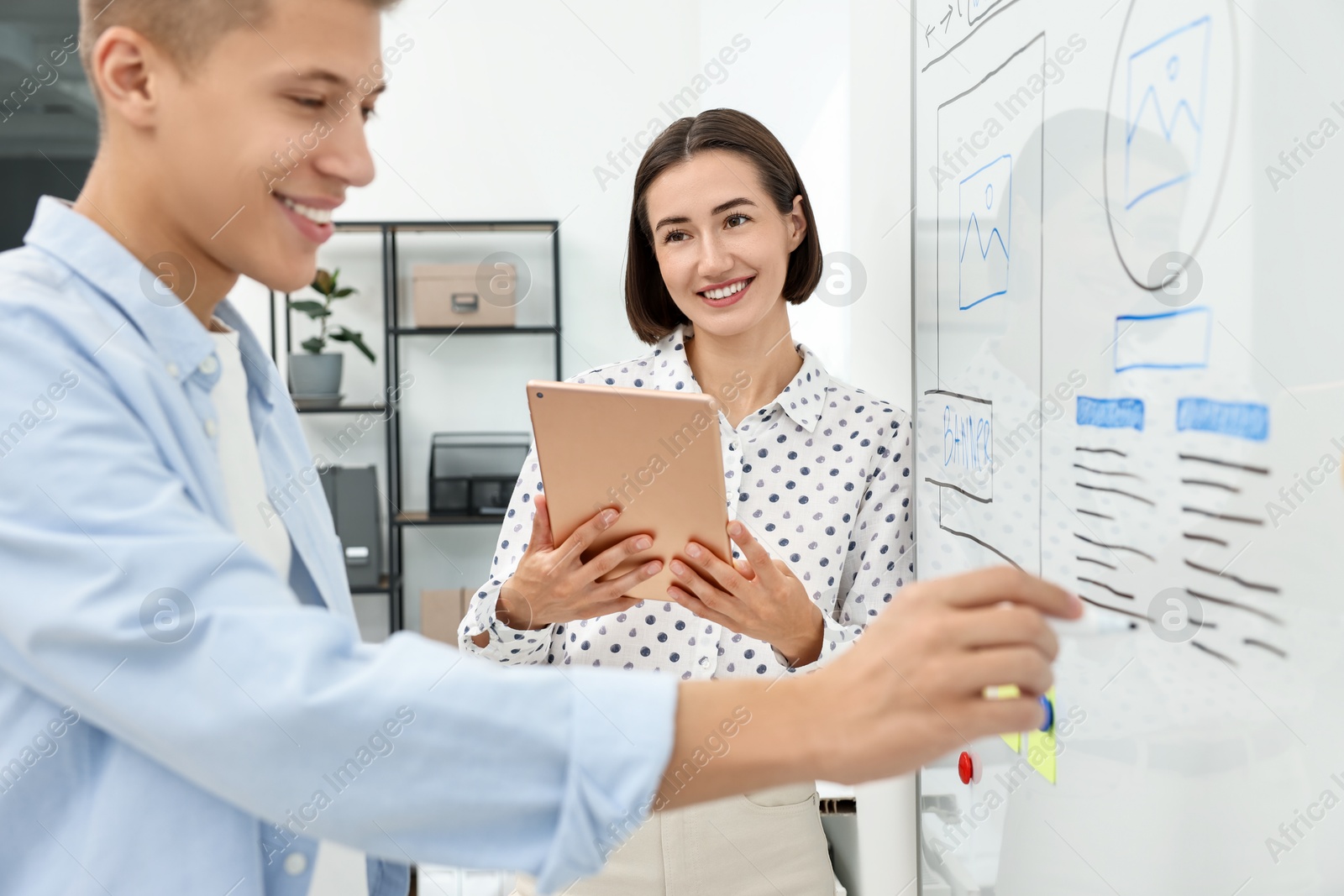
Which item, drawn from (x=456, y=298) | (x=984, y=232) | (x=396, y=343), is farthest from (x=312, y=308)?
(x=984, y=232)

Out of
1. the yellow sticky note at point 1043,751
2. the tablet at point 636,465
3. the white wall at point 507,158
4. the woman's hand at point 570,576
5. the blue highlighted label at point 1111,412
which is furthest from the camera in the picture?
the white wall at point 507,158

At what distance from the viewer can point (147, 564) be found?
47 centimetres

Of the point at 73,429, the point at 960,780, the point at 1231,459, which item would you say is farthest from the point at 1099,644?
the point at 73,429

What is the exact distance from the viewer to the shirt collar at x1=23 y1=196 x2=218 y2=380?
0.58 meters

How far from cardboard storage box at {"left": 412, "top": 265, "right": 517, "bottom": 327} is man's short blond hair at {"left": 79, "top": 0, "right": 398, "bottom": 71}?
115 inches

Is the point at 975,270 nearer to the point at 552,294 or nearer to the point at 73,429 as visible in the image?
the point at 73,429

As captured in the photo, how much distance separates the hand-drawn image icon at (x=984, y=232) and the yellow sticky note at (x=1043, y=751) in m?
0.44

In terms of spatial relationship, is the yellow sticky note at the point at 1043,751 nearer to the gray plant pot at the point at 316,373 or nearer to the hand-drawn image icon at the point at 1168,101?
the hand-drawn image icon at the point at 1168,101

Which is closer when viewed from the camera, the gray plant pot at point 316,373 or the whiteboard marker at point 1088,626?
the whiteboard marker at point 1088,626

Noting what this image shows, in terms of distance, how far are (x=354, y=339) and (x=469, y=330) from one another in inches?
16.0

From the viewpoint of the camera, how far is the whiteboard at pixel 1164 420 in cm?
56

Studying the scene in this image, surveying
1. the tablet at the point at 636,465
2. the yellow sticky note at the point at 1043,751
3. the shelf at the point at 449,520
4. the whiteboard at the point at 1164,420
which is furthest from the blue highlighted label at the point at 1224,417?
the shelf at the point at 449,520

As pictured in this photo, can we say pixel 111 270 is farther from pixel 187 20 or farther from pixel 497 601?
pixel 497 601

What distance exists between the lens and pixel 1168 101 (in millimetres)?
685
